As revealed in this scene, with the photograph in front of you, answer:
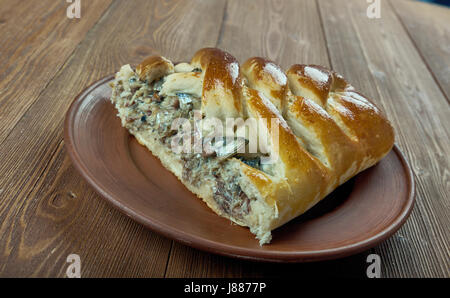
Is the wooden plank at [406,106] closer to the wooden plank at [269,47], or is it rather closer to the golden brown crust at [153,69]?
the wooden plank at [269,47]

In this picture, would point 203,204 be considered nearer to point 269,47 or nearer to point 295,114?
point 295,114

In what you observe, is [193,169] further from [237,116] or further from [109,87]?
[109,87]

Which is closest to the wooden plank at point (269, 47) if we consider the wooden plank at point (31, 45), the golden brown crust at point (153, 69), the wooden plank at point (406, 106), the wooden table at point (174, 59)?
the wooden table at point (174, 59)

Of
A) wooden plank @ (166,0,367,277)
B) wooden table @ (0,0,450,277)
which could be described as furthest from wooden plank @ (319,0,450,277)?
wooden plank @ (166,0,367,277)

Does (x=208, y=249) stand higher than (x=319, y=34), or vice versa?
(x=208, y=249)

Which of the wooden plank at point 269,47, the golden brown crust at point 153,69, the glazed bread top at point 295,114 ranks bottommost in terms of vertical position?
the wooden plank at point 269,47

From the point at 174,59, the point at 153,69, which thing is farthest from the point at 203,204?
the point at 174,59

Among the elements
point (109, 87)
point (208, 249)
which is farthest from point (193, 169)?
Answer: point (109, 87)
